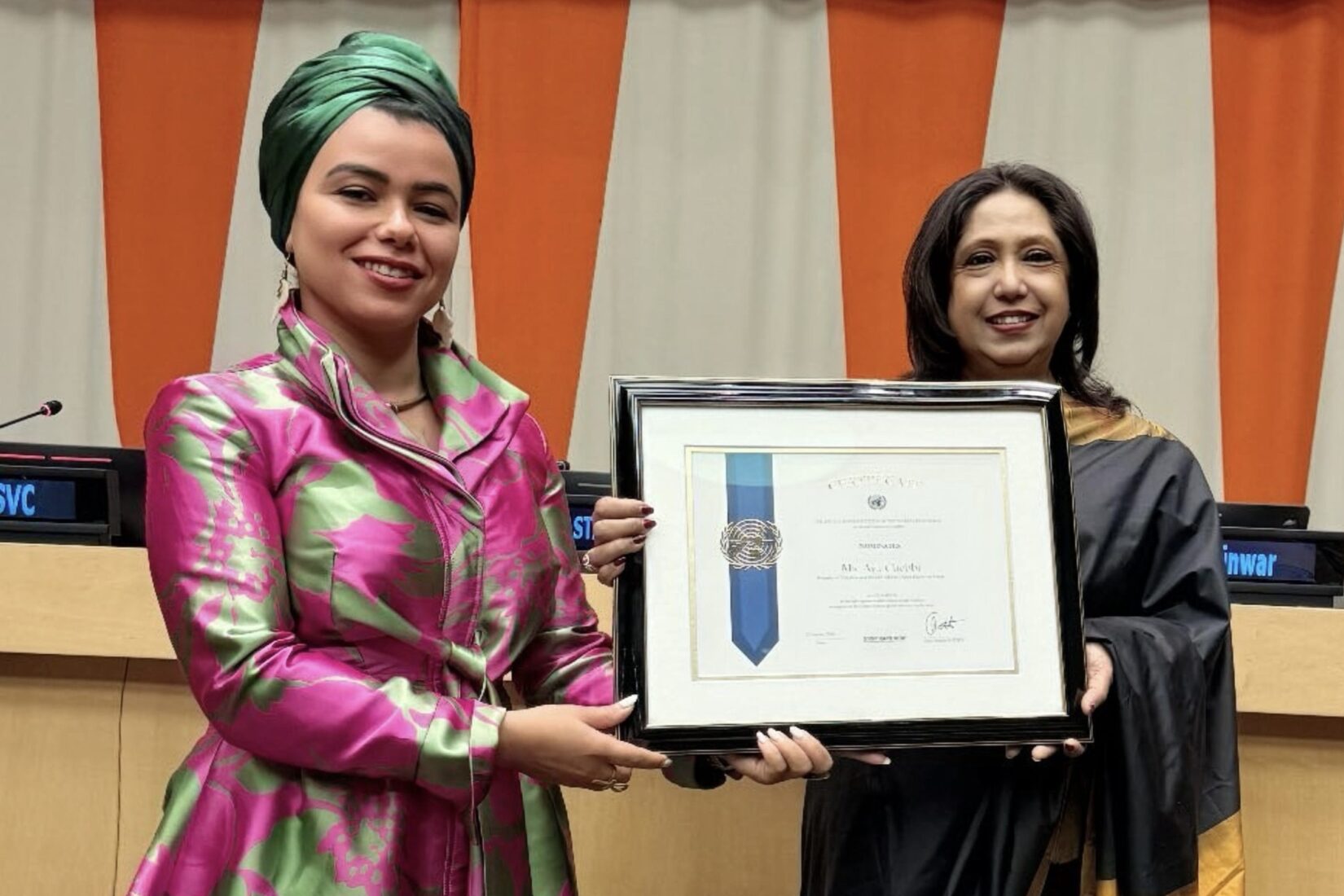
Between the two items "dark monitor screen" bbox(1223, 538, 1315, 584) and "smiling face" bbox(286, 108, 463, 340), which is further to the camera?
"dark monitor screen" bbox(1223, 538, 1315, 584)

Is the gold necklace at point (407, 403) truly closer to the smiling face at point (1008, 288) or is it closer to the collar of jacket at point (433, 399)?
the collar of jacket at point (433, 399)

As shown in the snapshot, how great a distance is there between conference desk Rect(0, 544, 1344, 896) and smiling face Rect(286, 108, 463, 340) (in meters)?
0.72

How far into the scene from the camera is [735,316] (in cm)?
361

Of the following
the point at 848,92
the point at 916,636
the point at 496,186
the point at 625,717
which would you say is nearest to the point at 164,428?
the point at 625,717

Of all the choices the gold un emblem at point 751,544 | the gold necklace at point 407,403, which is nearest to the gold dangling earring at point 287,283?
the gold necklace at point 407,403

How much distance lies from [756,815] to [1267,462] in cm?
236

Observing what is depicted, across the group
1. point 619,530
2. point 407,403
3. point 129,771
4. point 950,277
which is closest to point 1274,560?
point 950,277

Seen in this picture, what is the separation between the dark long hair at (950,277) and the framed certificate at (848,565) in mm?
227

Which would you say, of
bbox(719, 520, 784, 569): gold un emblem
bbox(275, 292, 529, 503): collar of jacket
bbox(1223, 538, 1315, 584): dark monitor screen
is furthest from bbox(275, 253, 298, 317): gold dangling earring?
bbox(1223, 538, 1315, 584): dark monitor screen

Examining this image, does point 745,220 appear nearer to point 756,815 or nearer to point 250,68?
point 250,68

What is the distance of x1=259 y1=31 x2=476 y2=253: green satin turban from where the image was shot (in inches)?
39.9

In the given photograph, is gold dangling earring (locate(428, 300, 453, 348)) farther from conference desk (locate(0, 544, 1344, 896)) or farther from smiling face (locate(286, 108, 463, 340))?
conference desk (locate(0, 544, 1344, 896))

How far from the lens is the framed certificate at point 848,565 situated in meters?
1.07

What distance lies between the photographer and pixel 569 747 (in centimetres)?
98
